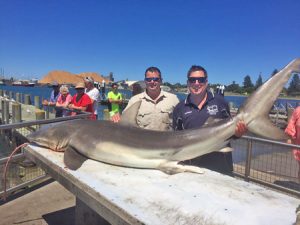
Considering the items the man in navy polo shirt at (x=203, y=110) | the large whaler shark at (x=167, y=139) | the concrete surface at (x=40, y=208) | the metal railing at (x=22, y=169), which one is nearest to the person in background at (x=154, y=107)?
the man in navy polo shirt at (x=203, y=110)

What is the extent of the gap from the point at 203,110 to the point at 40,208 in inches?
135

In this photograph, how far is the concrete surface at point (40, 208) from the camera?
17.6 ft

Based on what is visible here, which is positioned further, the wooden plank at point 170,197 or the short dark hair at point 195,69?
the short dark hair at point 195,69

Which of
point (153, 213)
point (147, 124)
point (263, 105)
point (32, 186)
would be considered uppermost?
point (263, 105)

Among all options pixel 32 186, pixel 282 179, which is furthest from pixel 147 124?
pixel 282 179

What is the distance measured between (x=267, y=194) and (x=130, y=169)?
1.58m

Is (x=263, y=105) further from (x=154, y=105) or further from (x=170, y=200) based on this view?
(x=154, y=105)

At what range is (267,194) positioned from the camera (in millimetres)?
3137

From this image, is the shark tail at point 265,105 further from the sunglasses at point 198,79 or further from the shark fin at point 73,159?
the shark fin at point 73,159

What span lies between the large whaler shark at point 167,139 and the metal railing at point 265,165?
2352 millimetres

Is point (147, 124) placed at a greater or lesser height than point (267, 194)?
greater

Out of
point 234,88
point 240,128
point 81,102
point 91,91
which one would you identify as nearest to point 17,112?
point 91,91

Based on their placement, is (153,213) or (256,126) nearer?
(153,213)

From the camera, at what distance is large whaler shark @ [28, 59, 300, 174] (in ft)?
12.1
